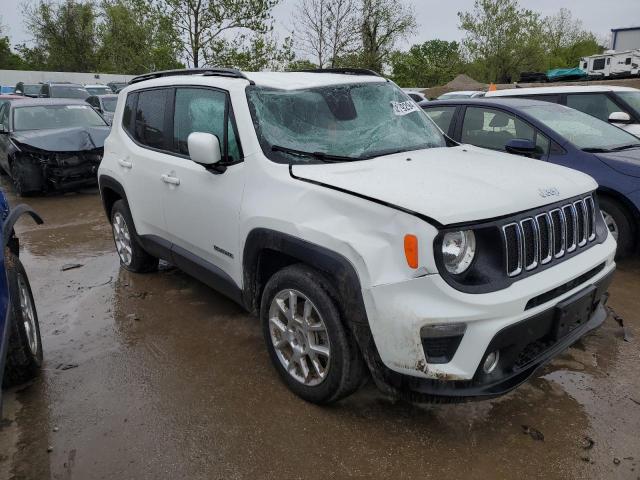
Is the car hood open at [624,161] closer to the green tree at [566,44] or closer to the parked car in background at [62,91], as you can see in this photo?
the parked car in background at [62,91]

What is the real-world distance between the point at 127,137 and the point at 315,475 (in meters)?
3.44

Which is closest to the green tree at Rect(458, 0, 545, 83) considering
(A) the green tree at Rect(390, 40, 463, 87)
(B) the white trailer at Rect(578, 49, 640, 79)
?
(A) the green tree at Rect(390, 40, 463, 87)

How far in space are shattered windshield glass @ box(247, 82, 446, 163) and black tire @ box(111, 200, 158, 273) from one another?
6.91 ft

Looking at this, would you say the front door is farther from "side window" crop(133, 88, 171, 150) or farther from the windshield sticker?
the windshield sticker

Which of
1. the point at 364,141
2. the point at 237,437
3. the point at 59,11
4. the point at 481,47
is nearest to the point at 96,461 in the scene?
the point at 237,437

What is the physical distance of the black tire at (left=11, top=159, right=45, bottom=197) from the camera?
342 inches

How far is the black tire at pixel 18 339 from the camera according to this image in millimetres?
2971

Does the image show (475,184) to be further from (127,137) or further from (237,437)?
(127,137)

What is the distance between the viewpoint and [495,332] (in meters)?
2.29

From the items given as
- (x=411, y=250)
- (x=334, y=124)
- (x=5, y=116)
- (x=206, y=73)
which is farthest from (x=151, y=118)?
(x=5, y=116)

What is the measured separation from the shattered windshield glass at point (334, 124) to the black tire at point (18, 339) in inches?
66.0

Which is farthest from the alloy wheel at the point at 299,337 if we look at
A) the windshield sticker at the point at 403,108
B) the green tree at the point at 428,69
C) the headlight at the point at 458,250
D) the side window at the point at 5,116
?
the green tree at the point at 428,69

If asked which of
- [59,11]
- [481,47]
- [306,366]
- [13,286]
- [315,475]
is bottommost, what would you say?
[315,475]

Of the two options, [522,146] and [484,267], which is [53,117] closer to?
[522,146]
